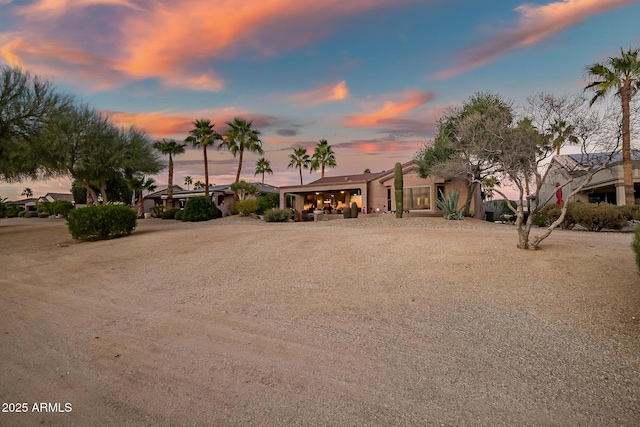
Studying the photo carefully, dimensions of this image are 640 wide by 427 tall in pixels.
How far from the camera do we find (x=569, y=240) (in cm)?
1062

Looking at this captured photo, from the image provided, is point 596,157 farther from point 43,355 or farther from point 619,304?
point 43,355

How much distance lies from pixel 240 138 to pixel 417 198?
2357cm

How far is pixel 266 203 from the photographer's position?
33.8m

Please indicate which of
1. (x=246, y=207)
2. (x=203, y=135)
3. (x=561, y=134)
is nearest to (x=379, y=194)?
(x=246, y=207)

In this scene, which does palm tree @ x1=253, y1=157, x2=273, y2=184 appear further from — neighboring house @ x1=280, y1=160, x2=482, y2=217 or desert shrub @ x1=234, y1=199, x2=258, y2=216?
desert shrub @ x1=234, y1=199, x2=258, y2=216

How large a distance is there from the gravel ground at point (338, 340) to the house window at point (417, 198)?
57.4 ft

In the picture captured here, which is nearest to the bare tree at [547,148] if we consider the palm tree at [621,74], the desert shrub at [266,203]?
the palm tree at [621,74]

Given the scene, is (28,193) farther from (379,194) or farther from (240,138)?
(379,194)

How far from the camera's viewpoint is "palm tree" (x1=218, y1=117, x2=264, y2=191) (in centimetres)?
4109

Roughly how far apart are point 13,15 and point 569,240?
21.2m

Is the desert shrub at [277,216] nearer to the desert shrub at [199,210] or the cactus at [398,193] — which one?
the desert shrub at [199,210]

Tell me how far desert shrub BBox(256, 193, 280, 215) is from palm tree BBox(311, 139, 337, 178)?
735 inches

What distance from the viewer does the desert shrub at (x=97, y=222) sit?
14859 millimetres

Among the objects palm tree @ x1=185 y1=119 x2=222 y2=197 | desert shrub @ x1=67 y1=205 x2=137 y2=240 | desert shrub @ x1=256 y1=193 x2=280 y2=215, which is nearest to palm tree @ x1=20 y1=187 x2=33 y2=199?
palm tree @ x1=185 y1=119 x2=222 y2=197
